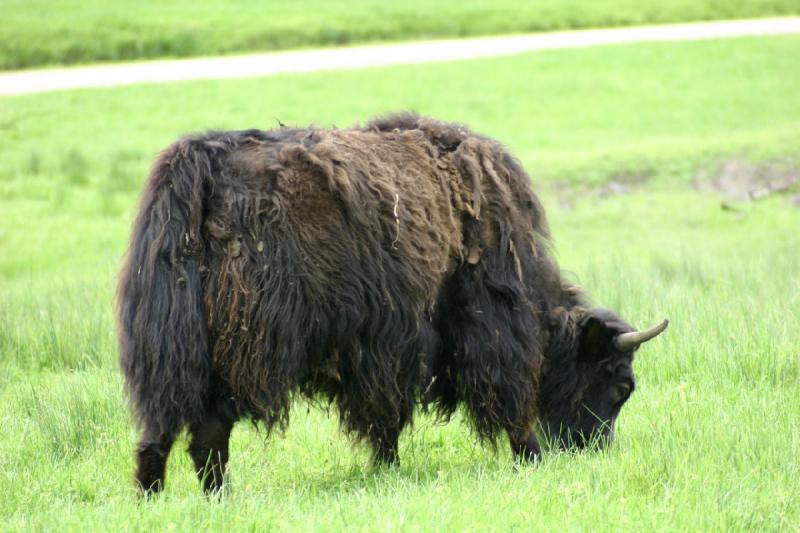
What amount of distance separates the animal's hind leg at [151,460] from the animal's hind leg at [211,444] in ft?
0.44

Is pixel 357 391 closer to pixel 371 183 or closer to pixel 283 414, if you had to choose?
pixel 283 414

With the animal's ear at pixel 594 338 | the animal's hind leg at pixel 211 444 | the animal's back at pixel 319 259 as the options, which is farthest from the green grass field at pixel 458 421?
the animal's back at pixel 319 259

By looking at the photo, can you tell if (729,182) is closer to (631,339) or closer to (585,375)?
(585,375)

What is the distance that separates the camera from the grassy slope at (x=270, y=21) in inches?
1089

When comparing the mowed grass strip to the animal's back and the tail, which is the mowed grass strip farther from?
the tail

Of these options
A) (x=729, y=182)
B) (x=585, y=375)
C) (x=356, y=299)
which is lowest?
(x=729, y=182)

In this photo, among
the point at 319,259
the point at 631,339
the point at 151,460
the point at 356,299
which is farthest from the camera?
the point at 631,339

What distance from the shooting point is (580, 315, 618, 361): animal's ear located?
22.0 feet

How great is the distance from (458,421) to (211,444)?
264cm

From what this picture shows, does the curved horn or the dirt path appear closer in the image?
the curved horn

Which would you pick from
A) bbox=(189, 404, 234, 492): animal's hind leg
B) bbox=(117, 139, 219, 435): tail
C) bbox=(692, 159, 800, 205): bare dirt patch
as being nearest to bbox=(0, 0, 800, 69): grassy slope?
bbox=(692, 159, 800, 205): bare dirt patch

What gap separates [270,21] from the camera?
103ft

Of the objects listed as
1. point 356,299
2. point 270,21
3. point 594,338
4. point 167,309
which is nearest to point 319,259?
point 356,299

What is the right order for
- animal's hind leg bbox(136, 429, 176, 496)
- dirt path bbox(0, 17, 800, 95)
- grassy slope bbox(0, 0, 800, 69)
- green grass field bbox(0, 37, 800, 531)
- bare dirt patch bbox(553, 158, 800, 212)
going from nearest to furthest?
1. green grass field bbox(0, 37, 800, 531)
2. animal's hind leg bbox(136, 429, 176, 496)
3. bare dirt patch bbox(553, 158, 800, 212)
4. dirt path bbox(0, 17, 800, 95)
5. grassy slope bbox(0, 0, 800, 69)
